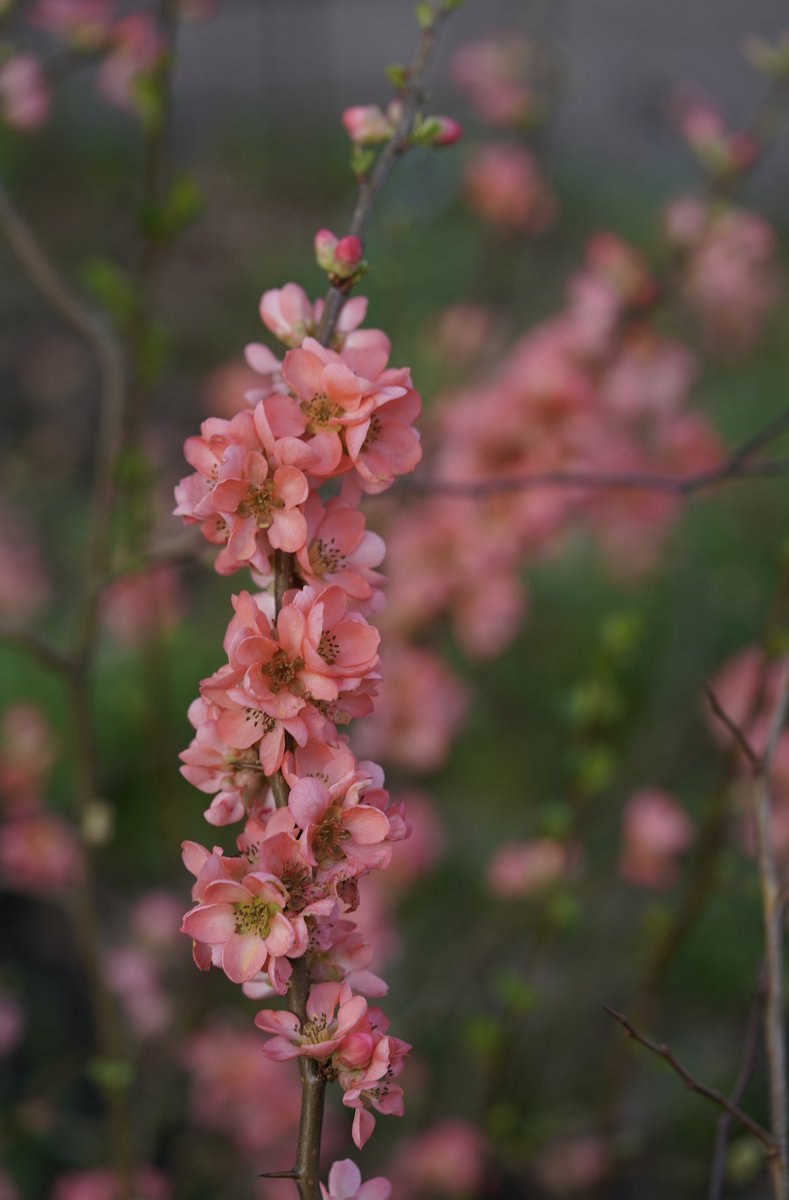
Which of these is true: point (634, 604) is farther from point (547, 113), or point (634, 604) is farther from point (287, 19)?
point (287, 19)

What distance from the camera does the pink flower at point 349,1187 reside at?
0.71 m

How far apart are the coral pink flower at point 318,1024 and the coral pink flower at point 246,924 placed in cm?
3

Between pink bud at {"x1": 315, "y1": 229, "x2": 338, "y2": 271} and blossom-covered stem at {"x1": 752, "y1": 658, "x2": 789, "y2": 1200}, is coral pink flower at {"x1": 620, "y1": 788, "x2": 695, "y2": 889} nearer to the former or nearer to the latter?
blossom-covered stem at {"x1": 752, "y1": 658, "x2": 789, "y2": 1200}

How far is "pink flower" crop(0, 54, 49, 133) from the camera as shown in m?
1.63

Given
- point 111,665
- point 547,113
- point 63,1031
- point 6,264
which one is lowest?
point 63,1031

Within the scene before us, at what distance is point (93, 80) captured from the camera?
8359mm

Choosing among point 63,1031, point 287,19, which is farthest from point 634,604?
point 287,19

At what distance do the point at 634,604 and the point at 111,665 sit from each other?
5.58 ft

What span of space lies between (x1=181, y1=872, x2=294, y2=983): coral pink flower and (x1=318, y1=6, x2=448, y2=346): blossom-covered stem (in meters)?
0.36

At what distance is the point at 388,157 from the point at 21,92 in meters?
1.01


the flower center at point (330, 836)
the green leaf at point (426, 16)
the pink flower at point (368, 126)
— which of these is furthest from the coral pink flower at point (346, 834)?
the green leaf at point (426, 16)

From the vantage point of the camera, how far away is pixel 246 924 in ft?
2.19

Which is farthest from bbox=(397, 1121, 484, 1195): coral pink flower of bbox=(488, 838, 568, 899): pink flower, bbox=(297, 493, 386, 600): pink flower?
bbox=(297, 493, 386, 600): pink flower

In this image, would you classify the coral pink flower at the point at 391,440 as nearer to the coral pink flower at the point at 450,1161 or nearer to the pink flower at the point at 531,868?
the pink flower at the point at 531,868
